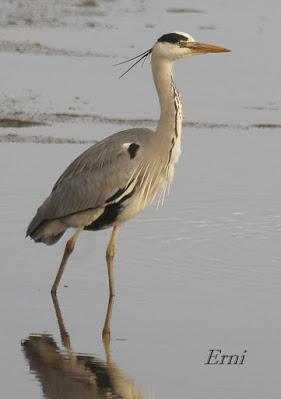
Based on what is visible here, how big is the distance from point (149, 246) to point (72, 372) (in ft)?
10.8

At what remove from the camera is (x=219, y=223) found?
12453 mm

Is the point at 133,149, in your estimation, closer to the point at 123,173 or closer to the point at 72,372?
the point at 123,173

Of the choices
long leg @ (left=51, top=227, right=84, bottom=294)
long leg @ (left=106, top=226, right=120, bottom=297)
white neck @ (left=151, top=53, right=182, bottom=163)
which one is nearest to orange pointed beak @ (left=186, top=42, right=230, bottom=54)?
white neck @ (left=151, top=53, right=182, bottom=163)

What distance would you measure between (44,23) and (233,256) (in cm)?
1437

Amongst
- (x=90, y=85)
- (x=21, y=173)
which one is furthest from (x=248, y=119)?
(x=21, y=173)

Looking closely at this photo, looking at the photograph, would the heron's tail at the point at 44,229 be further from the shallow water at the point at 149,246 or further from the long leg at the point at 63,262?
the shallow water at the point at 149,246

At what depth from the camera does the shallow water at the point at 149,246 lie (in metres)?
8.47

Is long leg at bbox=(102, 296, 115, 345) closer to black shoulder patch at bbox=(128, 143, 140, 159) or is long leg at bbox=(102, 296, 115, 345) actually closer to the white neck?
black shoulder patch at bbox=(128, 143, 140, 159)

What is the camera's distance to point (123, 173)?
1034cm

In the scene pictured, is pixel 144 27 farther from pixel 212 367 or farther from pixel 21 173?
pixel 212 367

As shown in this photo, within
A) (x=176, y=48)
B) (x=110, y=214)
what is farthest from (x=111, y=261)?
(x=176, y=48)

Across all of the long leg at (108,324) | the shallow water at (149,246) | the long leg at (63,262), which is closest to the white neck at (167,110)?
the long leg at (63,262)

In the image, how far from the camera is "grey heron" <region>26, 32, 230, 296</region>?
10.4 metres

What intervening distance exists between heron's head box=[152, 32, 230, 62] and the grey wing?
591mm
